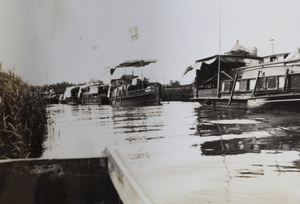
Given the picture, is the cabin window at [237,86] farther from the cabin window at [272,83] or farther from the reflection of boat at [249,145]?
the reflection of boat at [249,145]

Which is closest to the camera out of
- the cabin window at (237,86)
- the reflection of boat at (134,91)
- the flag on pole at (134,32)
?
the flag on pole at (134,32)

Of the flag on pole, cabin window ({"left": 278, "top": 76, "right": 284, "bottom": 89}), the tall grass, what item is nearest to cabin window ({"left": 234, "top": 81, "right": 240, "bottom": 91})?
cabin window ({"left": 278, "top": 76, "right": 284, "bottom": 89})

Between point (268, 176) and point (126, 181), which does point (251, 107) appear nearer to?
point (268, 176)

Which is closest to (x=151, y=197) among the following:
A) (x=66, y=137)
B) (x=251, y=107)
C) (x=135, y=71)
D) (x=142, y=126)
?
(x=142, y=126)

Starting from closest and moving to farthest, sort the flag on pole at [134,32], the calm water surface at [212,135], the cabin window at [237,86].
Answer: the calm water surface at [212,135] → the flag on pole at [134,32] → the cabin window at [237,86]

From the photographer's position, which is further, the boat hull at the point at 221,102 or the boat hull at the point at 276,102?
the boat hull at the point at 221,102

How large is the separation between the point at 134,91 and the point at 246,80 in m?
0.90

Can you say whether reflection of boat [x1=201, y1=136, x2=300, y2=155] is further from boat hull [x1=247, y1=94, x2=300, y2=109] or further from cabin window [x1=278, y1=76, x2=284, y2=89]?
cabin window [x1=278, y1=76, x2=284, y2=89]

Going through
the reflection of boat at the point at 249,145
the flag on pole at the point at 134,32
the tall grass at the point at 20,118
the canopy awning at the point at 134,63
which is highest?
the flag on pole at the point at 134,32

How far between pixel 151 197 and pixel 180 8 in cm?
125

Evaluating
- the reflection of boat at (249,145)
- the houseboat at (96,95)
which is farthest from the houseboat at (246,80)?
the houseboat at (96,95)

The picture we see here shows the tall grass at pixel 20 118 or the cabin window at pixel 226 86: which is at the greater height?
the cabin window at pixel 226 86

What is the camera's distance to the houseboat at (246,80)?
72.8 inches

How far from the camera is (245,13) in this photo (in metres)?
1.81
